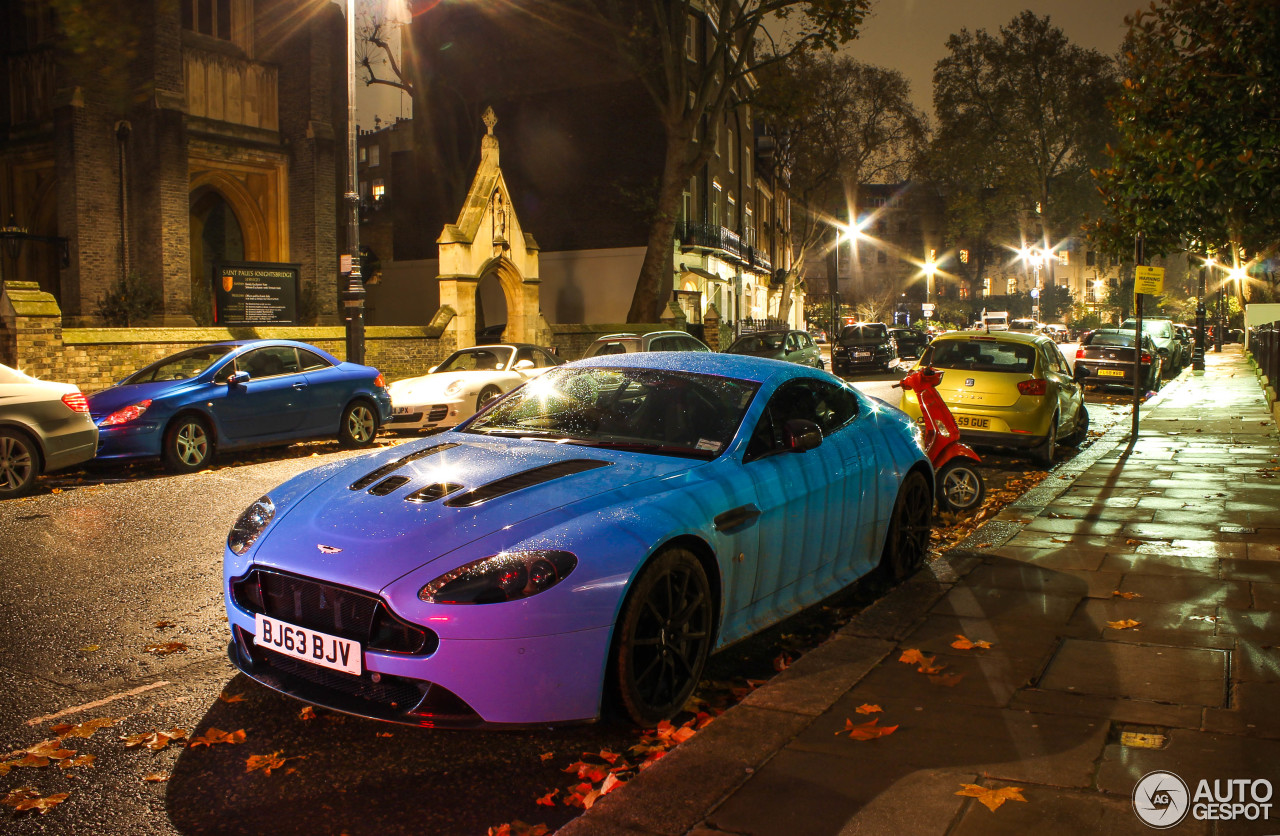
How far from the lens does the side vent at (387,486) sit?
4.18m

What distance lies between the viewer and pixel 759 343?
24797 millimetres

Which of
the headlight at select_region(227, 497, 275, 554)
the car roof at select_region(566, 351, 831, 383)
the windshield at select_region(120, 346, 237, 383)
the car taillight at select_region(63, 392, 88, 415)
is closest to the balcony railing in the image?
the windshield at select_region(120, 346, 237, 383)

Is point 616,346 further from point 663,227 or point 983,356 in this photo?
point 663,227

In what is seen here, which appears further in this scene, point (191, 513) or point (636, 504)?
point (191, 513)

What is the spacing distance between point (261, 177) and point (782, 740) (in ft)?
95.9

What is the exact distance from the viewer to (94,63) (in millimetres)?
23000

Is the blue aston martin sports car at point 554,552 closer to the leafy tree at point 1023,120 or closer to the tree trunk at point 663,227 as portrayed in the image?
the tree trunk at point 663,227

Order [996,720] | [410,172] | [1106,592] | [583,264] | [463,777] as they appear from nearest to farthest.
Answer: [463,777], [996,720], [1106,592], [583,264], [410,172]

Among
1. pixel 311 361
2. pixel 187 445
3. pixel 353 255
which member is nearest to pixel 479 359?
pixel 353 255

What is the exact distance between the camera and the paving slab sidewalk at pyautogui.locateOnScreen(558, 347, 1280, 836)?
314 centimetres

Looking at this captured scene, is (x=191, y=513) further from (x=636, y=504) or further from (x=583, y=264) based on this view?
(x=583, y=264)

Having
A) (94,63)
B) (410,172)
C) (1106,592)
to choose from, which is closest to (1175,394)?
(1106,592)

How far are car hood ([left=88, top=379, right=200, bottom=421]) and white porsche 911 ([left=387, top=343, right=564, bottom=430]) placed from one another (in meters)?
3.89

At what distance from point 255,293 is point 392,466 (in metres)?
18.0
